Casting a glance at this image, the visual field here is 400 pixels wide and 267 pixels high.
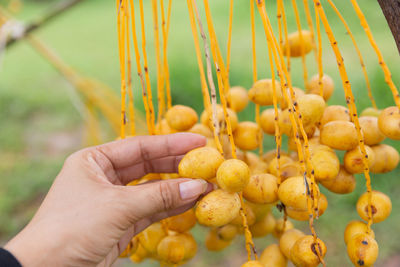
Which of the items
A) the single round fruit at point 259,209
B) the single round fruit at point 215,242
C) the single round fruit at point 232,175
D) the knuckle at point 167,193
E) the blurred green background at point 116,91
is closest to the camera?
the single round fruit at point 232,175

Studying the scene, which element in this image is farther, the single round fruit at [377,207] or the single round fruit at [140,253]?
the single round fruit at [140,253]

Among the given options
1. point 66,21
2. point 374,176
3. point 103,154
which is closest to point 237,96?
point 103,154

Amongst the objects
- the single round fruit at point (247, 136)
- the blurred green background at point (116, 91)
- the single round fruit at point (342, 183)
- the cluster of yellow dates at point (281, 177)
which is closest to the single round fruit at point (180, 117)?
the cluster of yellow dates at point (281, 177)

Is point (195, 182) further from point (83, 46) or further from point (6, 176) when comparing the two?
point (83, 46)

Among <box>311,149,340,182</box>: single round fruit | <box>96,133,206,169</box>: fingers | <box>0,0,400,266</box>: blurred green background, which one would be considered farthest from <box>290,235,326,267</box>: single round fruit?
<box>0,0,400,266</box>: blurred green background

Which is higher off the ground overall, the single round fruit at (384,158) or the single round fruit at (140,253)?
the single round fruit at (384,158)

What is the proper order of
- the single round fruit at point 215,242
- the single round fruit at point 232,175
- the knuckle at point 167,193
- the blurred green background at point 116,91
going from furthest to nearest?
the blurred green background at point 116,91, the single round fruit at point 215,242, the knuckle at point 167,193, the single round fruit at point 232,175

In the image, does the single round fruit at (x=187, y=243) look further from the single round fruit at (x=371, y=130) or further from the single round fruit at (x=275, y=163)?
the single round fruit at (x=371, y=130)
